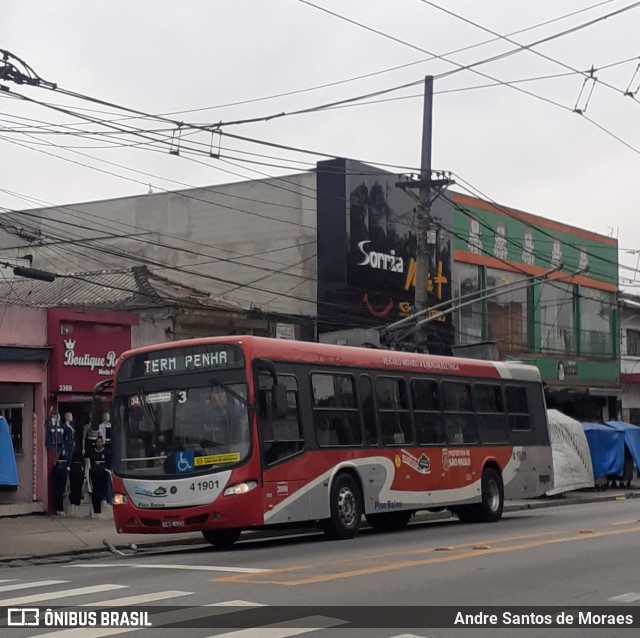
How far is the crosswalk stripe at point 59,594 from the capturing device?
10922 millimetres

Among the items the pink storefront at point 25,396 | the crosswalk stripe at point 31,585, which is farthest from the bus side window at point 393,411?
the pink storefront at point 25,396

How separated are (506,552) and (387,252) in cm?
2413

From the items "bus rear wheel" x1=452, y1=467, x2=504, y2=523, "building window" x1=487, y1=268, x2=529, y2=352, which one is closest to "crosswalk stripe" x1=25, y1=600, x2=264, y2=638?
"bus rear wheel" x1=452, y1=467, x2=504, y2=523

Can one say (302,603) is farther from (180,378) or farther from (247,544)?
(247,544)

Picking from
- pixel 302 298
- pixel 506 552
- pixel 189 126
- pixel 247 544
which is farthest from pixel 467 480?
pixel 302 298

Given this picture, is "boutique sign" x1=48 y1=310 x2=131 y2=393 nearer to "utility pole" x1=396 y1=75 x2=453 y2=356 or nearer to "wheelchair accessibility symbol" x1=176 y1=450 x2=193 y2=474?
"utility pole" x1=396 y1=75 x2=453 y2=356

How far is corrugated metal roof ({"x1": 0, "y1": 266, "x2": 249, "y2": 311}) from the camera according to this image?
29703 millimetres

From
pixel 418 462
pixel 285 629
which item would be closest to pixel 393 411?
pixel 418 462

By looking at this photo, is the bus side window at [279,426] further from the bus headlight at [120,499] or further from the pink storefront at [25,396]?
the pink storefront at [25,396]

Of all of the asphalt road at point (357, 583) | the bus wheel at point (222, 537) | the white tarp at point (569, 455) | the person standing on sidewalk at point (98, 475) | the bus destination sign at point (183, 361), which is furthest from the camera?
the white tarp at point (569, 455)

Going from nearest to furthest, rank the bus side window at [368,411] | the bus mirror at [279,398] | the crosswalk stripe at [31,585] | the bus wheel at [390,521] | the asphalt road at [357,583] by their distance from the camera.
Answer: the asphalt road at [357,583], the crosswalk stripe at [31,585], the bus mirror at [279,398], the bus side window at [368,411], the bus wheel at [390,521]

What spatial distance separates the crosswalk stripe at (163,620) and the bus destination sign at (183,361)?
690 cm

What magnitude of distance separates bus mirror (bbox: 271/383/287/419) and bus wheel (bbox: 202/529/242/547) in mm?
2437

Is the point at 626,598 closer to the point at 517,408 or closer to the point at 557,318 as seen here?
the point at 517,408
